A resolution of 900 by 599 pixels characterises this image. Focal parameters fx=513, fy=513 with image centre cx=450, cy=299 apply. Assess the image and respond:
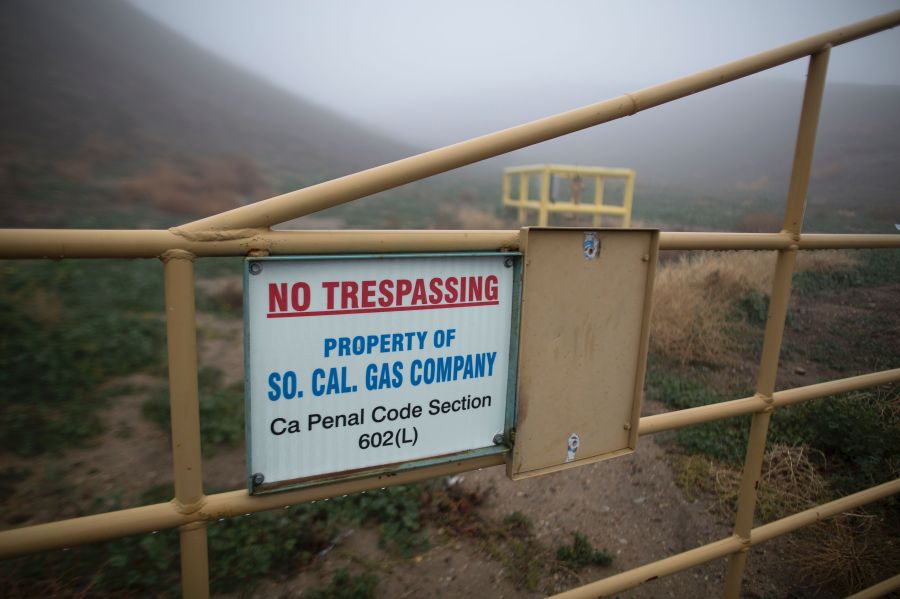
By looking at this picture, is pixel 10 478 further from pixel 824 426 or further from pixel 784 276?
pixel 824 426

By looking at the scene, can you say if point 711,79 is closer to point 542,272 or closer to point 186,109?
point 542,272

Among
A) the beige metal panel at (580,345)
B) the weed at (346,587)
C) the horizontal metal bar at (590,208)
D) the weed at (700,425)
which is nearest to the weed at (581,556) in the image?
the weed at (346,587)

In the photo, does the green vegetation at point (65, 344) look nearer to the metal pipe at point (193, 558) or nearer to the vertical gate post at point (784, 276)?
the metal pipe at point (193, 558)

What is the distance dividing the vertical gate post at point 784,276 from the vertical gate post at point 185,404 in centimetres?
132

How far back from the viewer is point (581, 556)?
240 cm

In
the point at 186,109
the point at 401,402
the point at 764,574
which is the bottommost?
the point at 764,574

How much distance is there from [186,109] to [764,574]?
103ft

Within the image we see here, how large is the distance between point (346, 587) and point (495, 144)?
197cm

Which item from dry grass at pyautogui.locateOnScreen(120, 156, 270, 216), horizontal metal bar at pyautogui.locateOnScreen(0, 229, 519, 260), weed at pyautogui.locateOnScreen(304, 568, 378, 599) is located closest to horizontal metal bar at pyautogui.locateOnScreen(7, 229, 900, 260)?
horizontal metal bar at pyautogui.locateOnScreen(0, 229, 519, 260)

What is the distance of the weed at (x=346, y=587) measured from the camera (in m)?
2.08

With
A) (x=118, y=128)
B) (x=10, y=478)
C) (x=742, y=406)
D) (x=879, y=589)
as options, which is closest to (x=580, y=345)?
(x=742, y=406)

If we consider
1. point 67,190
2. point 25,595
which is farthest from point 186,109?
point 25,595

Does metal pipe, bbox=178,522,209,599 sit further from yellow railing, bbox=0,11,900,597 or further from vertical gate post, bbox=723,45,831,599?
vertical gate post, bbox=723,45,831,599

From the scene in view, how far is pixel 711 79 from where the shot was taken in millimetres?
1113
